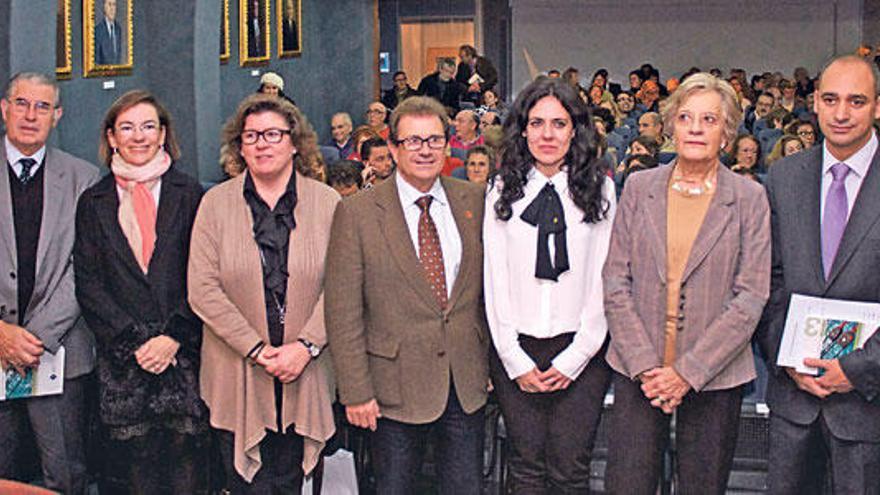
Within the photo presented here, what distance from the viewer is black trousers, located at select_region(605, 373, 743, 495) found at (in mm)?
4203

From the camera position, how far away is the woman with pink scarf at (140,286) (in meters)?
4.58

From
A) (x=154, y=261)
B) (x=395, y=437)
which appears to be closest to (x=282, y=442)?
(x=395, y=437)

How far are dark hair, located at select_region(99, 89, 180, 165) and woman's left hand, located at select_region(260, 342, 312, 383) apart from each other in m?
0.93

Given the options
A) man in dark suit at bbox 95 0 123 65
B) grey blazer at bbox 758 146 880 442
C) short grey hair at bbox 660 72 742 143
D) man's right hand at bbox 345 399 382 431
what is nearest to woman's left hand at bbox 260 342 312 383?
man's right hand at bbox 345 399 382 431

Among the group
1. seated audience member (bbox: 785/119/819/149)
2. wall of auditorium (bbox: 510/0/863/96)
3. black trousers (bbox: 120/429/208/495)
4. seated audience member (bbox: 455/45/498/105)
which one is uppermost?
wall of auditorium (bbox: 510/0/863/96)

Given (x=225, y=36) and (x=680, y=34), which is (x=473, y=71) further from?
(x=680, y=34)

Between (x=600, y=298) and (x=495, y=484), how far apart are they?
1.28 meters

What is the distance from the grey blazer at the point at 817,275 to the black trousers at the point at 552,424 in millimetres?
645

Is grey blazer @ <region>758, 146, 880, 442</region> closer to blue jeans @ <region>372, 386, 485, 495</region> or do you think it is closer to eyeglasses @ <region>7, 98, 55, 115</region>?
blue jeans @ <region>372, 386, 485, 495</region>

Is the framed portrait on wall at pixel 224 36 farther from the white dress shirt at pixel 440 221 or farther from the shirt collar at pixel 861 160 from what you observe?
the shirt collar at pixel 861 160

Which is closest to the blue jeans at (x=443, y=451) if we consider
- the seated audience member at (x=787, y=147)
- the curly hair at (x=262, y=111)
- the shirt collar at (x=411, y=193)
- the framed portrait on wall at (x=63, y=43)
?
the shirt collar at (x=411, y=193)

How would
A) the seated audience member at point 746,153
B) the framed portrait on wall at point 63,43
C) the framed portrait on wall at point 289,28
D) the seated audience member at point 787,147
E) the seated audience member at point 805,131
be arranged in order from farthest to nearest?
the framed portrait on wall at point 289,28, the seated audience member at point 805,131, the seated audience member at point 787,147, the framed portrait on wall at point 63,43, the seated audience member at point 746,153

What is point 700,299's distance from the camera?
4.16 meters

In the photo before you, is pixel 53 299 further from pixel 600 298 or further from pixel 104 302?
pixel 600 298
